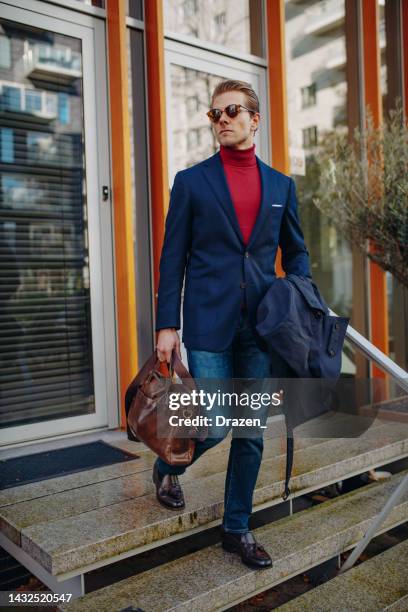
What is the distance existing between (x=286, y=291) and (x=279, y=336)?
173mm

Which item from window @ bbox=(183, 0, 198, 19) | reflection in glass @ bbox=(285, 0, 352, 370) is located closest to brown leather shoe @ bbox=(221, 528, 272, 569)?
reflection in glass @ bbox=(285, 0, 352, 370)

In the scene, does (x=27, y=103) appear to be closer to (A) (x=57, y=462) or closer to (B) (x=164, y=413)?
(A) (x=57, y=462)

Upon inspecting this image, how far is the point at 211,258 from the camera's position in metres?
Result: 2.18

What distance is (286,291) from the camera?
2.12m

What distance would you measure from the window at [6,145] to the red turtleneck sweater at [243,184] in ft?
5.62

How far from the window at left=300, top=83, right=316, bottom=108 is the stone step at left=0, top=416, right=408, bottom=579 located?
10.2 ft

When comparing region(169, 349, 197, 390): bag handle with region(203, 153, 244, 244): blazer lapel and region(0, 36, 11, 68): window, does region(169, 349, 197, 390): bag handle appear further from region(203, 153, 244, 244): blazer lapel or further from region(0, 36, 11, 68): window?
region(0, 36, 11, 68): window

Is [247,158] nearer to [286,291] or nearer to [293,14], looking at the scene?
[286,291]

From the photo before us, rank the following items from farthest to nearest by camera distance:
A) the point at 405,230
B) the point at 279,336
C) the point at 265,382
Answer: the point at 405,230 < the point at 265,382 < the point at 279,336

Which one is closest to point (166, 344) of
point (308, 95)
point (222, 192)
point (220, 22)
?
point (222, 192)

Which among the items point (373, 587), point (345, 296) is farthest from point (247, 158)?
point (345, 296)

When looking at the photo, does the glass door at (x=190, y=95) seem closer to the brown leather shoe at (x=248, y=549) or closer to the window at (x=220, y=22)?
the window at (x=220, y=22)

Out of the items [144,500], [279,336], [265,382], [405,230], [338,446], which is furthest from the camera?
[405,230]

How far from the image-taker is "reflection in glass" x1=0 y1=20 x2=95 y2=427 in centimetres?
347
